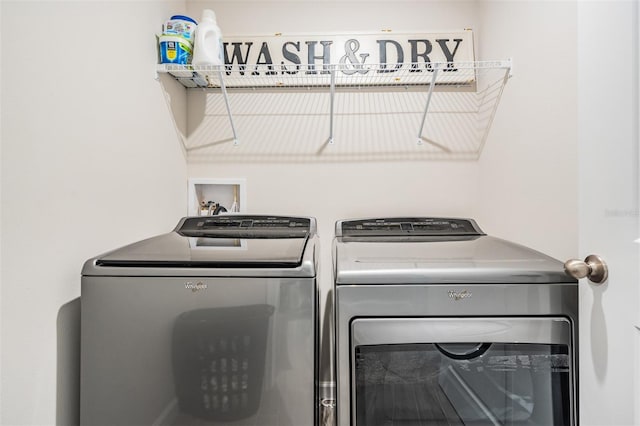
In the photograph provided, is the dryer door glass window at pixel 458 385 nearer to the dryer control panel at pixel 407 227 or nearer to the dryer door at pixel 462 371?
the dryer door at pixel 462 371

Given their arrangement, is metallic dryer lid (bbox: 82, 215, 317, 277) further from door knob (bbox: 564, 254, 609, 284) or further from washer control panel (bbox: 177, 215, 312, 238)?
door knob (bbox: 564, 254, 609, 284)

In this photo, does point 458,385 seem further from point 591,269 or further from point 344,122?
point 344,122

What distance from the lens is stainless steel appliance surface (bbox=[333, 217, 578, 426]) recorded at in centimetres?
99

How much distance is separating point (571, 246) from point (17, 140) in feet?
4.78

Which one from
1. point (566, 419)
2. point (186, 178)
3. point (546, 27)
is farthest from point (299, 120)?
point (566, 419)

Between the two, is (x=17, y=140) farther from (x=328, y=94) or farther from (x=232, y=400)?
(x=328, y=94)

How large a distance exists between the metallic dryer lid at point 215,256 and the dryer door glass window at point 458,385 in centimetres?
32

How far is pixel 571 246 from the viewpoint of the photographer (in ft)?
3.56

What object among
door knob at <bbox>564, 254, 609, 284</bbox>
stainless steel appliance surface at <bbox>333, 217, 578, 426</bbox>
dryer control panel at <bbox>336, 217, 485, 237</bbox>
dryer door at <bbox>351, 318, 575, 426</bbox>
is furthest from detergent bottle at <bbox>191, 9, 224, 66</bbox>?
door knob at <bbox>564, 254, 609, 284</bbox>

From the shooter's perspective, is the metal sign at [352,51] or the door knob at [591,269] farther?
the metal sign at [352,51]

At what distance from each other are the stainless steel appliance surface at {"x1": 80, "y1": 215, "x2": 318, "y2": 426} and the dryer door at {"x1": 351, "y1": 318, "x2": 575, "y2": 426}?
167mm

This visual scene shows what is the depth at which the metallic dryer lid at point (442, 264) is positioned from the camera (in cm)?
100

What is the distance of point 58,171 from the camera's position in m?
1.01

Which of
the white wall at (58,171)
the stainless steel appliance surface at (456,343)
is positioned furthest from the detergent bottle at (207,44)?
the stainless steel appliance surface at (456,343)
